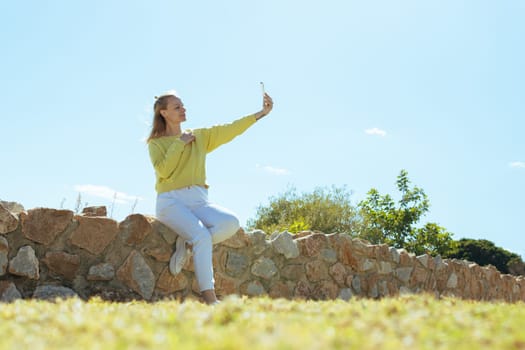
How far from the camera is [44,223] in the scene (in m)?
3.63

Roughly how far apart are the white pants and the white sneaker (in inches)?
6.7

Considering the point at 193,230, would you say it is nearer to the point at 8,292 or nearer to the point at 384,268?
the point at 8,292

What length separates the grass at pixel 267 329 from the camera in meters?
1.40

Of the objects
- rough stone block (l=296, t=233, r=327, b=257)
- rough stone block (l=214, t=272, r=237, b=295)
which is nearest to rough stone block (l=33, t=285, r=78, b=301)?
rough stone block (l=214, t=272, r=237, b=295)

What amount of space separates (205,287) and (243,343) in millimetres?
2216

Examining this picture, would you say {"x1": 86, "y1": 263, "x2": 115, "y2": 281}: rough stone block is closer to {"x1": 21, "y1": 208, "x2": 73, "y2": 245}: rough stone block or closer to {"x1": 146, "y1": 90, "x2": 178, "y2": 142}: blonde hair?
{"x1": 21, "y1": 208, "x2": 73, "y2": 245}: rough stone block

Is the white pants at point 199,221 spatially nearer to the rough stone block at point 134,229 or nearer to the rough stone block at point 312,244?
the rough stone block at point 134,229

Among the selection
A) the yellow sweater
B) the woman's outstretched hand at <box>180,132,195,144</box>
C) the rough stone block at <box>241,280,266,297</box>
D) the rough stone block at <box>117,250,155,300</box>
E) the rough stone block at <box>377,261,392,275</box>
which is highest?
the woman's outstretched hand at <box>180,132,195,144</box>

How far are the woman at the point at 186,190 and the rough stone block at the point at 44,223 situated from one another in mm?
641

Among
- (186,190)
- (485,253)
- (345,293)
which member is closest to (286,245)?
(345,293)

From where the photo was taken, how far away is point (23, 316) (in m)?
1.98

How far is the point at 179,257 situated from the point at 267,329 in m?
2.38

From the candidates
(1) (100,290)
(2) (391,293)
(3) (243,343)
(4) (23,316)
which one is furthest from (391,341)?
(2) (391,293)

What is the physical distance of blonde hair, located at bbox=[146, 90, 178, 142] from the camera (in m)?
4.13
